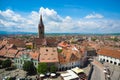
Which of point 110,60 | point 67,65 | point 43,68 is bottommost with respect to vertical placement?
point 110,60

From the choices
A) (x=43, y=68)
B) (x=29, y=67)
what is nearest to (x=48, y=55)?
(x=43, y=68)

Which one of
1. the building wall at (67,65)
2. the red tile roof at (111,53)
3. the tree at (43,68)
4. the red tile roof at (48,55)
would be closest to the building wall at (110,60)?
the red tile roof at (111,53)

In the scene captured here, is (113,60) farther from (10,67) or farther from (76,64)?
(10,67)

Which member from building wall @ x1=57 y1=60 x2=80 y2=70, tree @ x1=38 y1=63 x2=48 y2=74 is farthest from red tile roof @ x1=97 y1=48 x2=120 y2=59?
tree @ x1=38 y1=63 x2=48 y2=74

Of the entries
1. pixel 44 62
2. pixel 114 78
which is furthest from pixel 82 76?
pixel 44 62

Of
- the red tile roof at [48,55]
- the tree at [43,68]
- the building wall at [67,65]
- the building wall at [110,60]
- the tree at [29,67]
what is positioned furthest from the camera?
the building wall at [110,60]

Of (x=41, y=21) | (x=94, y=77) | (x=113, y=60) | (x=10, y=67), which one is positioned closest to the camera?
(x=94, y=77)

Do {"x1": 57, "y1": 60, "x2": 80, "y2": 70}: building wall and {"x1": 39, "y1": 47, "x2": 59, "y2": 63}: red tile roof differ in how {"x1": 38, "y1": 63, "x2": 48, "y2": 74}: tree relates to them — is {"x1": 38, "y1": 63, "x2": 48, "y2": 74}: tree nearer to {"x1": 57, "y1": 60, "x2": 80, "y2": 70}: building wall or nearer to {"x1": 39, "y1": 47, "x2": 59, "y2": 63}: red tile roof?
{"x1": 39, "y1": 47, "x2": 59, "y2": 63}: red tile roof

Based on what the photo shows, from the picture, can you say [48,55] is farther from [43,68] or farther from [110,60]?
[110,60]

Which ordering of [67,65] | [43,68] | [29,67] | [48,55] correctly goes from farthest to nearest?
[67,65] < [48,55] < [29,67] < [43,68]

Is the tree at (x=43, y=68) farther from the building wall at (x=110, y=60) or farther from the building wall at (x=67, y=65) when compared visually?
the building wall at (x=110, y=60)

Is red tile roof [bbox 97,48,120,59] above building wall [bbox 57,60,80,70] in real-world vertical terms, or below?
above
